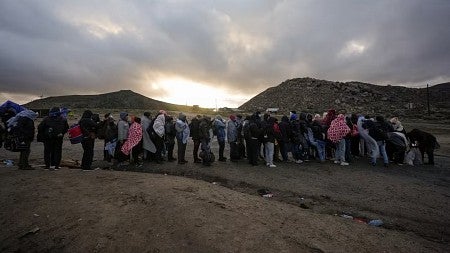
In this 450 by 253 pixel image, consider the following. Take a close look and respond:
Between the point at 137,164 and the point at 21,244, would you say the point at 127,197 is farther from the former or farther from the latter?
the point at 137,164

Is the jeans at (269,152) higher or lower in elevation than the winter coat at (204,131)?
lower

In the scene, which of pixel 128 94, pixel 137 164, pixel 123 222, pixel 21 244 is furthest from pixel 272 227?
pixel 128 94

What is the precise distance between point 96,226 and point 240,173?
5.81m

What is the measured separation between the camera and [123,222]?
576 centimetres

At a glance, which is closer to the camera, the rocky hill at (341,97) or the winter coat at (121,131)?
the winter coat at (121,131)

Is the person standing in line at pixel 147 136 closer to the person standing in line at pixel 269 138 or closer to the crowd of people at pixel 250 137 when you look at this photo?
the crowd of people at pixel 250 137

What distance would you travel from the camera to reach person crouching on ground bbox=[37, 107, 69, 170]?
31.5 ft

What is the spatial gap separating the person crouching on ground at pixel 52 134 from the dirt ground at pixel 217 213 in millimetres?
504

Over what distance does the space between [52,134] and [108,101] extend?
81.9 metres

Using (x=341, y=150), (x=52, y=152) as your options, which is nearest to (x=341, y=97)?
(x=341, y=150)

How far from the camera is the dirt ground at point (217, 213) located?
520 centimetres

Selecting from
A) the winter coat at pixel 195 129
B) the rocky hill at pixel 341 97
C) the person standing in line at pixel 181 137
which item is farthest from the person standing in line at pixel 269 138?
the rocky hill at pixel 341 97

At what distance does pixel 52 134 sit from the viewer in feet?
31.4

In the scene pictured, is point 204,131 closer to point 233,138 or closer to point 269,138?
point 233,138
